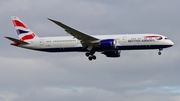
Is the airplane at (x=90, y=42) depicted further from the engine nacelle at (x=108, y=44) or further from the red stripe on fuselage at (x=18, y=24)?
the red stripe on fuselage at (x=18, y=24)

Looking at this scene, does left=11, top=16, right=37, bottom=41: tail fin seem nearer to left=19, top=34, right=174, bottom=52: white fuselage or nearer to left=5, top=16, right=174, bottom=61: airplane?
left=5, top=16, right=174, bottom=61: airplane

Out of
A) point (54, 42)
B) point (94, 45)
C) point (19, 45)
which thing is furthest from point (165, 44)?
point (19, 45)

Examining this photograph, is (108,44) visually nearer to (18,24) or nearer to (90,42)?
(90,42)

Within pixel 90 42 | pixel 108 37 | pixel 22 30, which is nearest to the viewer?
pixel 90 42

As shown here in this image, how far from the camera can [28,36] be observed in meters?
89.3

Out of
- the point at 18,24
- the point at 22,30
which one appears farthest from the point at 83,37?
the point at 18,24

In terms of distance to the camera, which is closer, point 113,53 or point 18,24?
point 113,53

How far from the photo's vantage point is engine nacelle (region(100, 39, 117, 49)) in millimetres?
81625

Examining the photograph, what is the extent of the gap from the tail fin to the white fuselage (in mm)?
1391

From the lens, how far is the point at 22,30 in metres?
90.7

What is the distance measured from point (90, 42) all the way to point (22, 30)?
12.9 meters

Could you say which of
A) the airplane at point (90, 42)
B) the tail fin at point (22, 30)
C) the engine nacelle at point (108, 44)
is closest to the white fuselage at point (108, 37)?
the airplane at point (90, 42)

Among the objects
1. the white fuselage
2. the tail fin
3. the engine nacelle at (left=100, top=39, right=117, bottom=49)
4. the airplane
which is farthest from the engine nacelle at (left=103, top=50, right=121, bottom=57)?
the tail fin

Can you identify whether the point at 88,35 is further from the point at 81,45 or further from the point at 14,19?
the point at 14,19
